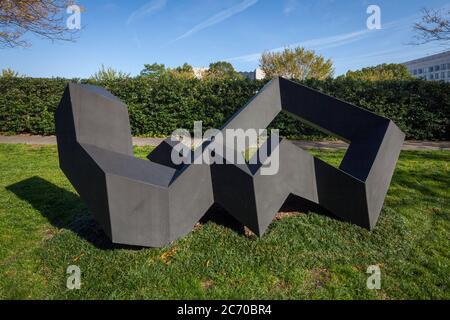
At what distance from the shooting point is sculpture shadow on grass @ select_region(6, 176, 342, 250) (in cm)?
415

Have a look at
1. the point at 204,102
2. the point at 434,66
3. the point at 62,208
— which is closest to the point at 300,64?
the point at 204,102

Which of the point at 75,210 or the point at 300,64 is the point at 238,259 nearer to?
the point at 75,210

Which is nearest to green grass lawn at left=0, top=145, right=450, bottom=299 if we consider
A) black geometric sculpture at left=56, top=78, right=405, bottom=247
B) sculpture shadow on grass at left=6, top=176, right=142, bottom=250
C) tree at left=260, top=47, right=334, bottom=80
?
sculpture shadow on grass at left=6, top=176, right=142, bottom=250

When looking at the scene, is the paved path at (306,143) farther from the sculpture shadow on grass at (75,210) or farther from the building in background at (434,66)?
the building in background at (434,66)

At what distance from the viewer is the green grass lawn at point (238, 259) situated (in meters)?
3.06

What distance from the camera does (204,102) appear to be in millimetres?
12742

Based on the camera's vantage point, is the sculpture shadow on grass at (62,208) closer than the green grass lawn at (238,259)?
No

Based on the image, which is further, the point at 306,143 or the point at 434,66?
the point at 434,66

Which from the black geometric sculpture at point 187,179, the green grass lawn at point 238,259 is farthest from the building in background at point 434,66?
the green grass lawn at point 238,259

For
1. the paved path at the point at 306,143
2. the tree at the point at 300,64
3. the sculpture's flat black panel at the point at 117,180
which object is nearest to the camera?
the sculpture's flat black panel at the point at 117,180

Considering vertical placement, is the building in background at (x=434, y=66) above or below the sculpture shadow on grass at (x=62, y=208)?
above

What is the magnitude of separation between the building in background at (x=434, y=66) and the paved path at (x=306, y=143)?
284 ft

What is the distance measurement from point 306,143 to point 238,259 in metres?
8.60
